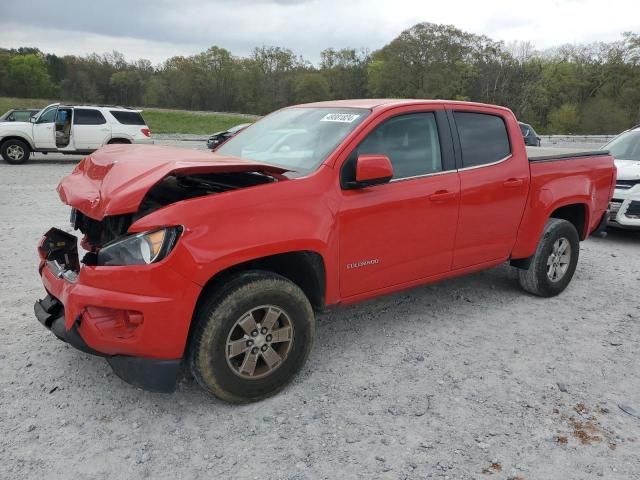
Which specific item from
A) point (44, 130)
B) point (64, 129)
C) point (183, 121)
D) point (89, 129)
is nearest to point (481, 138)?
point (89, 129)

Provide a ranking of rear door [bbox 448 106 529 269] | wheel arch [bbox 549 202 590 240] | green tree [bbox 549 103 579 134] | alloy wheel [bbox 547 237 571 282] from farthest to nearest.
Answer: green tree [bbox 549 103 579 134], wheel arch [bbox 549 202 590 240], alloy wheel [bbox 547 237 571 282], rear door [bbox 448 106 529 269]

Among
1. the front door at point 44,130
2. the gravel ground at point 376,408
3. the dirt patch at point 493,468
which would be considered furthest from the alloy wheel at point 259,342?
the front door at point 44,130

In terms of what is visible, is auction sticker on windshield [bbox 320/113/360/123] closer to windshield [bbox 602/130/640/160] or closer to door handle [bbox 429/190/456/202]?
door handle [bbox 429/190/456/202]

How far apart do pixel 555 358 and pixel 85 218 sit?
348 cm

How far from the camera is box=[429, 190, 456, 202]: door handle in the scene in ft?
12.3

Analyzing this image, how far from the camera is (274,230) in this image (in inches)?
116

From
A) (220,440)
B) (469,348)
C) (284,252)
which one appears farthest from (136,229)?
(469,348)

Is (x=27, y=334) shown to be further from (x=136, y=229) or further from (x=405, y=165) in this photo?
(x=405, y=165)

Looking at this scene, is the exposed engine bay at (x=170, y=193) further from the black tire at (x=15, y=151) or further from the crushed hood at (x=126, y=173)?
the black tire at (x=15, y=151)

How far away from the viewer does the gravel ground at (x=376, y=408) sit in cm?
256

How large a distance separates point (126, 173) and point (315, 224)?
115cm

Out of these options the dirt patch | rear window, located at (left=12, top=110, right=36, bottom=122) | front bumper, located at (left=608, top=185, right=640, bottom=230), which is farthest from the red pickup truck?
rear window, located at (left=12, top=110, right=36, bottom=122)

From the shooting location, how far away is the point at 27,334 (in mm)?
3826


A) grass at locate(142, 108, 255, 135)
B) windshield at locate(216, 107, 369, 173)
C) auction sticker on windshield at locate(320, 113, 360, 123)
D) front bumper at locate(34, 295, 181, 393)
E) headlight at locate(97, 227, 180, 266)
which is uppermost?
grass at locate(142, 108, 255, 135)
